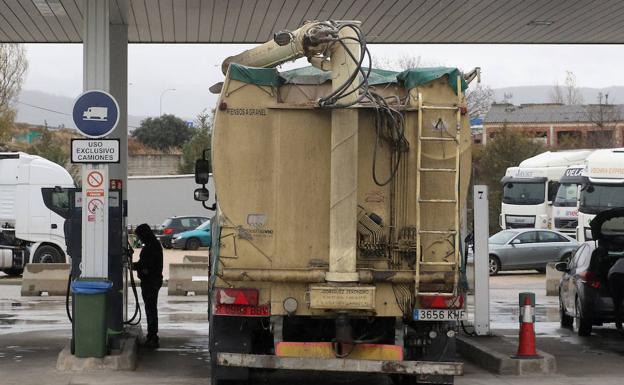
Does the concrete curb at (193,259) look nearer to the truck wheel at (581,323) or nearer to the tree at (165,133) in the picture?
the truck wheel at (581,323)

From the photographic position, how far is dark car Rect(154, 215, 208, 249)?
49.2 meters

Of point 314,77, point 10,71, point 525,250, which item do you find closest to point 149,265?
point 314,77

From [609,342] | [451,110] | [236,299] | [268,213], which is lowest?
[609,342]

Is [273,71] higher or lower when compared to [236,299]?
higher

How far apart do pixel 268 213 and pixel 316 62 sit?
1713 mm

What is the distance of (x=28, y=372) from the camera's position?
43.4 ft

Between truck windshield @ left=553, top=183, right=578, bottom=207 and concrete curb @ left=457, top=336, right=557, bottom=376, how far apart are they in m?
25.7

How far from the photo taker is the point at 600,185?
3350 cm

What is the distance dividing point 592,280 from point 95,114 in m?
8.35

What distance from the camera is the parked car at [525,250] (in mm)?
35625

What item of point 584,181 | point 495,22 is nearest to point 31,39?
point 495,22

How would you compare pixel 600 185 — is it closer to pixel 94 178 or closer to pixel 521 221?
pixel 521 221

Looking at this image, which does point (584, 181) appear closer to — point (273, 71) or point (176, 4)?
point (176, 4)

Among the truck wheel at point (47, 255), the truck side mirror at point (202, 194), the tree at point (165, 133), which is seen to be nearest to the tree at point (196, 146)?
the tree at point (165, 133)
